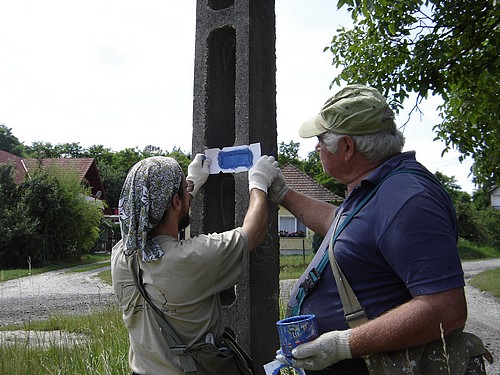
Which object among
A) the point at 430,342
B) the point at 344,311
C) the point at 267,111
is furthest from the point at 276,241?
the point at 430,342

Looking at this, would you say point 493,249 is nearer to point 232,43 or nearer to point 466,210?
point 466,210

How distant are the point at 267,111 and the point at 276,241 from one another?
2.69 ft

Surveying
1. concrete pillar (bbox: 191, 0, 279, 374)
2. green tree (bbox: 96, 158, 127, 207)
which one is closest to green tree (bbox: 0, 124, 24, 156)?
green tree (bbox: 96, 158, 127, 207)

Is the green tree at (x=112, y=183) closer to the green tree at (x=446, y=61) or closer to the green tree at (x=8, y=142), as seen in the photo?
the green tree at (x=8, y=142)

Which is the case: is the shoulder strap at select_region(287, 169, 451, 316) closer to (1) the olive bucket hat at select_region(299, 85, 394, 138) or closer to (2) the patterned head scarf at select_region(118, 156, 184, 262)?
(1) the olive bucket hat at select_region(299, 85, 394, 138)

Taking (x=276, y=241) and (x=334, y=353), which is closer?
(x=334, y=353)

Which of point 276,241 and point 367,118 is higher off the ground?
point 367,118

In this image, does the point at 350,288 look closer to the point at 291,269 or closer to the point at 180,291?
the point at 180,291

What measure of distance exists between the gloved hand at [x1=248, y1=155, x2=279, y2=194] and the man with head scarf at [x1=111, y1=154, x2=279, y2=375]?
1.23 ft

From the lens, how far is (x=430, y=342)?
1.88 meters

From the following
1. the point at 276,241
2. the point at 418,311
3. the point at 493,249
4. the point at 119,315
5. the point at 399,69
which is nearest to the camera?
the point at 418,311

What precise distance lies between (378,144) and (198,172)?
1222 mm

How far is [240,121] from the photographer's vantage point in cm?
317

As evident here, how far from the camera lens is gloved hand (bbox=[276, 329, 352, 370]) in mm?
Result: 1912
